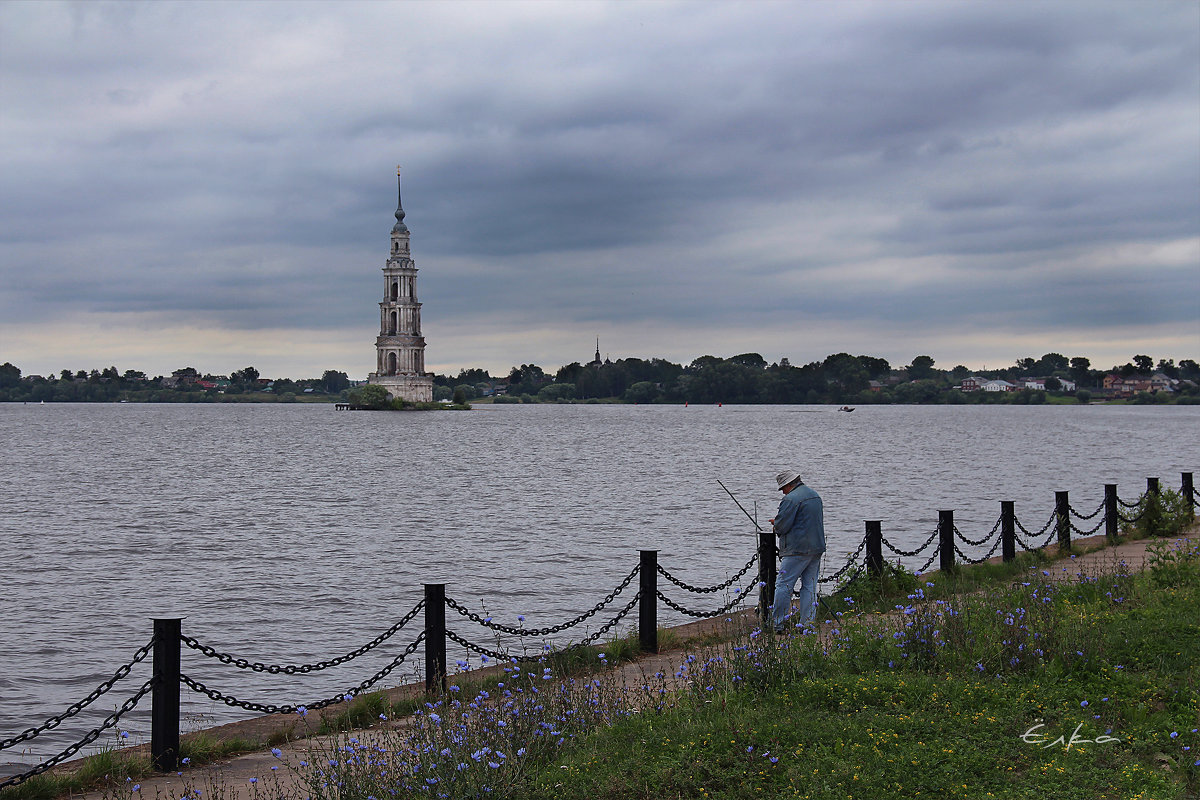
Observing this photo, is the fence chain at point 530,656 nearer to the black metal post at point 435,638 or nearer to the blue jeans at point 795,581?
the black metal post at point 435,638

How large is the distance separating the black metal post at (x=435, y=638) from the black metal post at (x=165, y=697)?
2.40 metres

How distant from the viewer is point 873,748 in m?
6.93

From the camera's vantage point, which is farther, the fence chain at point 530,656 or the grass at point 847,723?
the fence chain at point 530,656

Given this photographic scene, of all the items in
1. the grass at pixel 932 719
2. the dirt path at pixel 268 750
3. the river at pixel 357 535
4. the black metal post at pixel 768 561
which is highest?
the black metal post at pixel 768 561

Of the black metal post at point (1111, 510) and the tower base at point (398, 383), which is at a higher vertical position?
the tower base at point (398, 383)

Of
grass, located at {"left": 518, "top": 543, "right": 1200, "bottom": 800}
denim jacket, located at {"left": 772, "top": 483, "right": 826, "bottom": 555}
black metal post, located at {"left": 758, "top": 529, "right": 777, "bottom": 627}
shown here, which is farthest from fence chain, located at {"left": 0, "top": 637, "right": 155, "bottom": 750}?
black metal post, located at {"left": 758, "top": 529, "right": 777, "bottom": 627}

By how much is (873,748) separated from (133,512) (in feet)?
109

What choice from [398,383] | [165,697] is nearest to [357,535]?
[165,697]

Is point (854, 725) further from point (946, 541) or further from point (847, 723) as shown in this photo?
point (946, 541)

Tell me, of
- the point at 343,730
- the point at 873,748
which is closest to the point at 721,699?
the point at 873,748

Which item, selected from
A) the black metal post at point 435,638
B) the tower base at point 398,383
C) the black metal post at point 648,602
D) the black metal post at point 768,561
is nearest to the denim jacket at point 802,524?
the black metal post at point 768,561

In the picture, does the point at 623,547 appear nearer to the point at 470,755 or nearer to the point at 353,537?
the point at 353,537

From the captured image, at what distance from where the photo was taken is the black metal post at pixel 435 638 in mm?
9883

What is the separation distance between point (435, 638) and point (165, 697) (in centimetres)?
258
